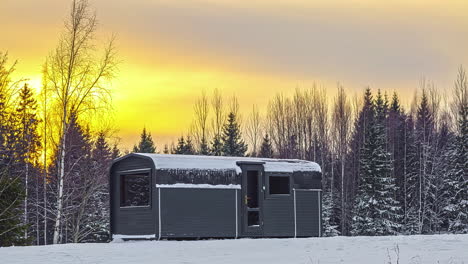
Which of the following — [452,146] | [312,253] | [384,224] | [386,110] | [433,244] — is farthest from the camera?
[386,110]

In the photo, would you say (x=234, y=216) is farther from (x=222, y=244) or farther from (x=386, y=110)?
(x=386, y=110)

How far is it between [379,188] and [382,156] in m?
1.97

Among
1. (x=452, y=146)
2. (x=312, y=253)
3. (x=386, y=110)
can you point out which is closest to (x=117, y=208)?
(x=312, y=253)

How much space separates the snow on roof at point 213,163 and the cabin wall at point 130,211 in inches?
17.3

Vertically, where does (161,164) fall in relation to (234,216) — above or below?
above

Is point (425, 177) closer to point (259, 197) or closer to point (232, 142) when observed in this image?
point (232, 142)

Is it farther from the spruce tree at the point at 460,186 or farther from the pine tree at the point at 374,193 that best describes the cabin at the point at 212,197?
the spruce tree at the point at 460,186

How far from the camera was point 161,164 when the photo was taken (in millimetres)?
23562

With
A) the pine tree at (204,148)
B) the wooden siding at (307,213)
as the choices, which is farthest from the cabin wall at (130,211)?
the pine tree at (204,148)

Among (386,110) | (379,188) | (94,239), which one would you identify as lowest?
(94,239)

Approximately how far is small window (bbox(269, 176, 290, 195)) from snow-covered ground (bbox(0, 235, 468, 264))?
6977 millimetres

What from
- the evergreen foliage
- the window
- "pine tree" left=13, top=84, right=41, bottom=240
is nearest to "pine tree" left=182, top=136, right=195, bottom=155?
the evergreen foliage

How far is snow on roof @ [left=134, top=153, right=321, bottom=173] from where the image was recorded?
23.8m

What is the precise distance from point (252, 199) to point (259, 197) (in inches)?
17.5
